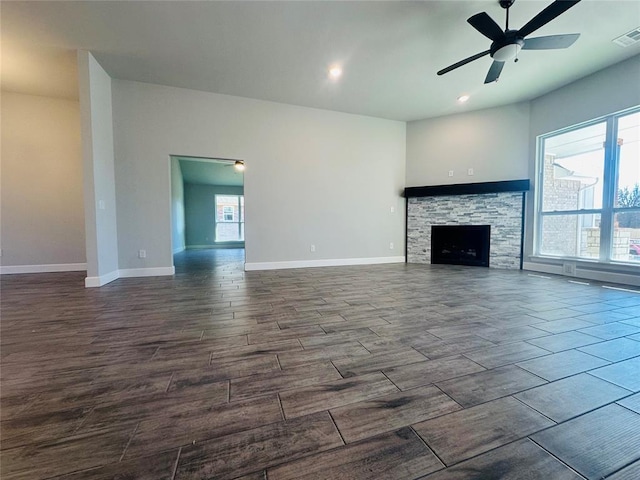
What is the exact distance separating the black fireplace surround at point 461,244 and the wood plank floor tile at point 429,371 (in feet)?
14.9

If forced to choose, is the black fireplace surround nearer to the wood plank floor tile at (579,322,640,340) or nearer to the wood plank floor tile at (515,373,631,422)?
the wood plank floor tile at (579,322,640,340)

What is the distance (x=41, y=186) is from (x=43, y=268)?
148cm

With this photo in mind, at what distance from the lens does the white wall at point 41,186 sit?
4.53m

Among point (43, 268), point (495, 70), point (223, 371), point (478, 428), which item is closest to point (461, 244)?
point (495, 70)

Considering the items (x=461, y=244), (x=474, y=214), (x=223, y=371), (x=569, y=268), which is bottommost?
(x=223, y=371)

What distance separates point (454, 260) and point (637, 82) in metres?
3.62

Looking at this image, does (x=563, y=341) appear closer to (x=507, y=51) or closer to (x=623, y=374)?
(x=623, y=374)

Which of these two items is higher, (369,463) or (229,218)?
(229,218)

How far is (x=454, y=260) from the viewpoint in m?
5.71

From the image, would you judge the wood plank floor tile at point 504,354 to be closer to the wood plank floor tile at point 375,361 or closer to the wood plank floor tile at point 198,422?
the wood plank floor tile at point 375,361

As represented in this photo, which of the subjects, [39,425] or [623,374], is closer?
[39,425]

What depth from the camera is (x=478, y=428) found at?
106 centimetres

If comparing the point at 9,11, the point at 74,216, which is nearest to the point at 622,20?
the point at 9,11

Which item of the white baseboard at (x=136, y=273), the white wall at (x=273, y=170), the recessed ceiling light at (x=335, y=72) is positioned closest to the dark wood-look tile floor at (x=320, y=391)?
the white baseboard at (x=136, y=273)
